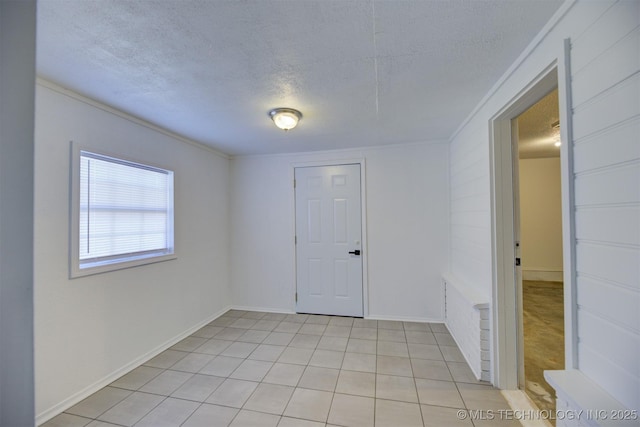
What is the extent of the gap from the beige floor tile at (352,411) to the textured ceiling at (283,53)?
229 centimetres

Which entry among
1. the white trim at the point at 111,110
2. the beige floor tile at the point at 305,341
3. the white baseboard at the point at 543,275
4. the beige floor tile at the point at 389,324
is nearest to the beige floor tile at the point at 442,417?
the beige floor tile at the point at 305,341

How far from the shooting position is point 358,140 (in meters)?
3.25

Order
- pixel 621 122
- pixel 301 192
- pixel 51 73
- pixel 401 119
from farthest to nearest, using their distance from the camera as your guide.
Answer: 1. pixel 301 192
2. pixel 401 119
3. pixel 51 73
4. pixel 621 122

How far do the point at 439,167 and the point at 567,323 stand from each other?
95.9 inches

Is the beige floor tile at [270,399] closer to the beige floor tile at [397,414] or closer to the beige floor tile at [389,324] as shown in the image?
the beige floor tile at [397,414]

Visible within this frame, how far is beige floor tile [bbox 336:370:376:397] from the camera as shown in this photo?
2025 mm

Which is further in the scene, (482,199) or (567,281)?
(482,199)

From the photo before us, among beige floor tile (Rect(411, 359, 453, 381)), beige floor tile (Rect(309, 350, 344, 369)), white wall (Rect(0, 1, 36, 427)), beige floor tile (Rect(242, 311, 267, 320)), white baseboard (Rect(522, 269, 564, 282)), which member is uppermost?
white wall (Rect(0, 1, 36, 427))

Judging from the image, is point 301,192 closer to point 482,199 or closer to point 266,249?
point 266,249

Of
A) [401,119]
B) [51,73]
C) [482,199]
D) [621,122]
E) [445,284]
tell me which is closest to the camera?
[621,122]

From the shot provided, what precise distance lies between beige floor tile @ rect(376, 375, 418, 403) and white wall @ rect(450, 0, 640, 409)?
1.20m

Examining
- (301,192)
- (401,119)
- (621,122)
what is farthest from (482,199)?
(301,192)

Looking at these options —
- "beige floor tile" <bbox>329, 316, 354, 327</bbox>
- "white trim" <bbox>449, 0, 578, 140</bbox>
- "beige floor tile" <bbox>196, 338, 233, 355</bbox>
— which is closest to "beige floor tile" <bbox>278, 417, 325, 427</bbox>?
"beige floor tile" <bbox>196, 338, 233, 355</bbox>

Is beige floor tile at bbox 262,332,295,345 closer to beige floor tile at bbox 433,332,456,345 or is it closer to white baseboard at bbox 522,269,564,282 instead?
beige floor tile at bbox 433,332,456,345
